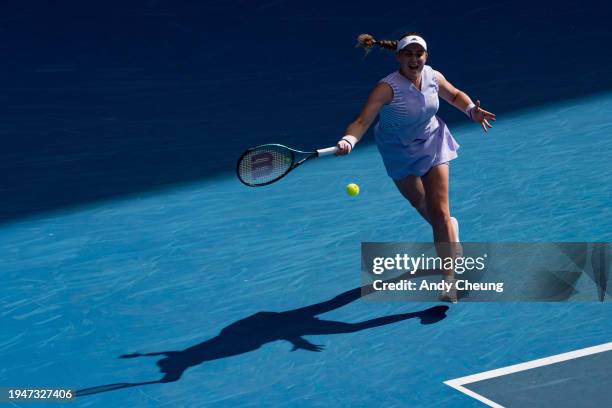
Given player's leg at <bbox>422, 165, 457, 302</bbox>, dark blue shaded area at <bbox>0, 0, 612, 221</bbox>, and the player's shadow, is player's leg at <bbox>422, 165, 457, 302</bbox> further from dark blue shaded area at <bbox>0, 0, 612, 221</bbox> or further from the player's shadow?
dark blue shaded area at <bbox>0, 0, 612, 221</bbox>

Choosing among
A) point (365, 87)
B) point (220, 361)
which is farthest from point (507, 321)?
point (365, 87)

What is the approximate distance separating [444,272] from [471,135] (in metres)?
3.94

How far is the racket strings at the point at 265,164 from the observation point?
283 inches

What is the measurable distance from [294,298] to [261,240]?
46.2 inches

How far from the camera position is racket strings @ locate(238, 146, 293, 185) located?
719 centimetres

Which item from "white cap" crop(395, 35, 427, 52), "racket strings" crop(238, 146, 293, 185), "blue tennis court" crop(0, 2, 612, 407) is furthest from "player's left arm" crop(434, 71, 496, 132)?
"blue tennis court" crop(0, 2, 612, 407)

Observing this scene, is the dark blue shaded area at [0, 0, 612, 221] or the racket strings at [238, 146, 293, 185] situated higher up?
the dark blue shaded area at [0, 0, 612, 221]

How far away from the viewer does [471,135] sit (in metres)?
11.4

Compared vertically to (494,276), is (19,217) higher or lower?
higher

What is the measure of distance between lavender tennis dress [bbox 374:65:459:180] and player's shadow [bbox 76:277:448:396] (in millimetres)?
994

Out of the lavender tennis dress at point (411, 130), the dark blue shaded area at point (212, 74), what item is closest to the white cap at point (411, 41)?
the lavender tennis dress at point (411, 130)

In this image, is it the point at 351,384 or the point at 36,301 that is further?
the point at 36,301

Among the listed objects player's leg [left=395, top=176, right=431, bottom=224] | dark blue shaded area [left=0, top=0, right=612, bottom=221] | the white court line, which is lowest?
the white court line

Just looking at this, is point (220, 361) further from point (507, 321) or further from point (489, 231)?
point (489, 231)
